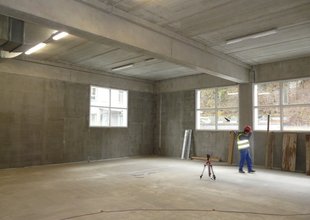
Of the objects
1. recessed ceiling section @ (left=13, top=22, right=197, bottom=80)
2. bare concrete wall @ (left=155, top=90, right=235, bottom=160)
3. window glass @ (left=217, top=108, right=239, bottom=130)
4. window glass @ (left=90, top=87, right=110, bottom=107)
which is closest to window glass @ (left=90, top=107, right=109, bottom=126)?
window glass @ (left=90, top=87, right=110, bottom=107)

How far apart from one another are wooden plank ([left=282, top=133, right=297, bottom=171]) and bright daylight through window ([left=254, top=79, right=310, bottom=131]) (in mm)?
364

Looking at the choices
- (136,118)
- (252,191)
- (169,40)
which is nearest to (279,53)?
(169,40)

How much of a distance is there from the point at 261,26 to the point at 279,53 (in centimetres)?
238

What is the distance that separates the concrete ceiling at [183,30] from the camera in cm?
448

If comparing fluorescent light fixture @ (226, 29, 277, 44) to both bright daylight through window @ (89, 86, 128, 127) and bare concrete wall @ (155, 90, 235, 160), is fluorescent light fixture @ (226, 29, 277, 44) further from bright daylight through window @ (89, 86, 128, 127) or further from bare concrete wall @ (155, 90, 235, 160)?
bright daylight through window @ (89, 86, 128, 127)

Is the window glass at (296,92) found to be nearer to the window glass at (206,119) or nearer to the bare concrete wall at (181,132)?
the bare concrete wall at (181,132)

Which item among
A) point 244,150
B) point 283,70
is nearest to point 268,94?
point 283,70

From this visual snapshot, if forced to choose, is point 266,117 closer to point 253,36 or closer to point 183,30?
point 253,36

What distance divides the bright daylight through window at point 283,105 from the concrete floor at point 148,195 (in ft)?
5.63

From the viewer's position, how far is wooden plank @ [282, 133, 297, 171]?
784 cm

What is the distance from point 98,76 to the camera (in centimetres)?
1006

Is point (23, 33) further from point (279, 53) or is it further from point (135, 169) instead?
point (279, 53)

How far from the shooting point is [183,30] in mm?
5816

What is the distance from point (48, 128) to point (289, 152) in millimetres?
7676
